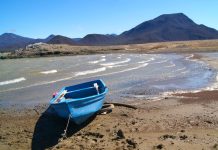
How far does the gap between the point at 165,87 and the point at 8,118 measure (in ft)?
31.0

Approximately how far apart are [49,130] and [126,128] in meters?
2.59

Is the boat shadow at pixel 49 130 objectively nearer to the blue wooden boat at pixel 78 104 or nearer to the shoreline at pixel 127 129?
the shoreline at pixel 127 129

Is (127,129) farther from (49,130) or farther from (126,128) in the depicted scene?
(49,130)

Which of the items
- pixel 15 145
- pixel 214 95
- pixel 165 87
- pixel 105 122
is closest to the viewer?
pixel 15 145

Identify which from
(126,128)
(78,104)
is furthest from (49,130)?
(126,128)

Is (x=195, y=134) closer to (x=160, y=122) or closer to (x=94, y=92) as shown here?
(x=160, y=122)

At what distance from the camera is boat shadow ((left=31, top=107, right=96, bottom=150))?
33.7 ft

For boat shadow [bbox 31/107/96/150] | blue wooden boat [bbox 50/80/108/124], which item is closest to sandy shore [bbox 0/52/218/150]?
boat shadow [bbox 31/107/96/150]

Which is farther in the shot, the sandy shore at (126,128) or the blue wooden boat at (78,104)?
the blue wooden boat at (78,104)

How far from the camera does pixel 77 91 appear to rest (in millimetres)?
14633

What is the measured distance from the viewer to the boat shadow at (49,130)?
33.7 ft

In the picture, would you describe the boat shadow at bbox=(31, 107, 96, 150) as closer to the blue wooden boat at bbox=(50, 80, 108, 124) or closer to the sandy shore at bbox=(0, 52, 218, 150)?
the sandy shore at bbox=(0, 52, 218, 150)

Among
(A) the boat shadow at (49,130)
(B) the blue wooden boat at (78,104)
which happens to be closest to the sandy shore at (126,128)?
(A) the boat shadow at (49,130)

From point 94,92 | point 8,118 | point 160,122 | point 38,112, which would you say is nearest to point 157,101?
point 94,92
